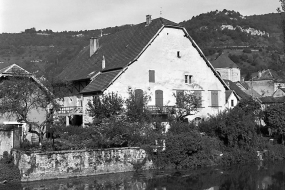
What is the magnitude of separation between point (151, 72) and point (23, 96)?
14634 millimetres

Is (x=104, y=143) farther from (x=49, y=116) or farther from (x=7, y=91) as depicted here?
(x=7, y=91)

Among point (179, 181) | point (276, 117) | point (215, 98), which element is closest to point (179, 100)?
point (215, 98)

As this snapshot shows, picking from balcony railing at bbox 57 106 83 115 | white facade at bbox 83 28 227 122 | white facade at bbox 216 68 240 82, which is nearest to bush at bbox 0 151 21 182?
white facade at bbox 83 28 227 122

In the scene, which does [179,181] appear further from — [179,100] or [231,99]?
[231,99]

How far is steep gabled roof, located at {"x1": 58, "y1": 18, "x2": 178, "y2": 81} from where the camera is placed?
41438 mm

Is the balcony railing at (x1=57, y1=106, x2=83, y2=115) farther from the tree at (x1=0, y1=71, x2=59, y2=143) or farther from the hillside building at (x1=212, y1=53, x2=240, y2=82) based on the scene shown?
the hillside building at (x1=212, y1=53, x2=240, y2=82)

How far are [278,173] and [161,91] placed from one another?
14.6 meters

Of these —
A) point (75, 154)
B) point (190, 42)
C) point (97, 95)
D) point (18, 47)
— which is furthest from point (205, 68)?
point (18, 47)

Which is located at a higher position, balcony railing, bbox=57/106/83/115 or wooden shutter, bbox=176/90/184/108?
wooden shutter, bbox=176/90/184/108

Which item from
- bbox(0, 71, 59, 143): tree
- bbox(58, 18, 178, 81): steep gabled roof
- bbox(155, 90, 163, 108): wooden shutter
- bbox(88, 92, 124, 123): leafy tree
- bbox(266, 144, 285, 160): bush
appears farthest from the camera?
bbox(155, 90, 163, 108): wooden shutter

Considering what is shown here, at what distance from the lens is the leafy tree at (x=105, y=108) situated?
118 ft

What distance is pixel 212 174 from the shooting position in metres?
30.4

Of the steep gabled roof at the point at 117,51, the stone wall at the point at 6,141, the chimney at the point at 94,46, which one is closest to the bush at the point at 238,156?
the steep gabled roof at the point at 117,51

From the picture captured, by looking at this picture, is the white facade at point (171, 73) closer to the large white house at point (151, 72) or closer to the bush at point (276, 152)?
the large white house at point (151, 72)
